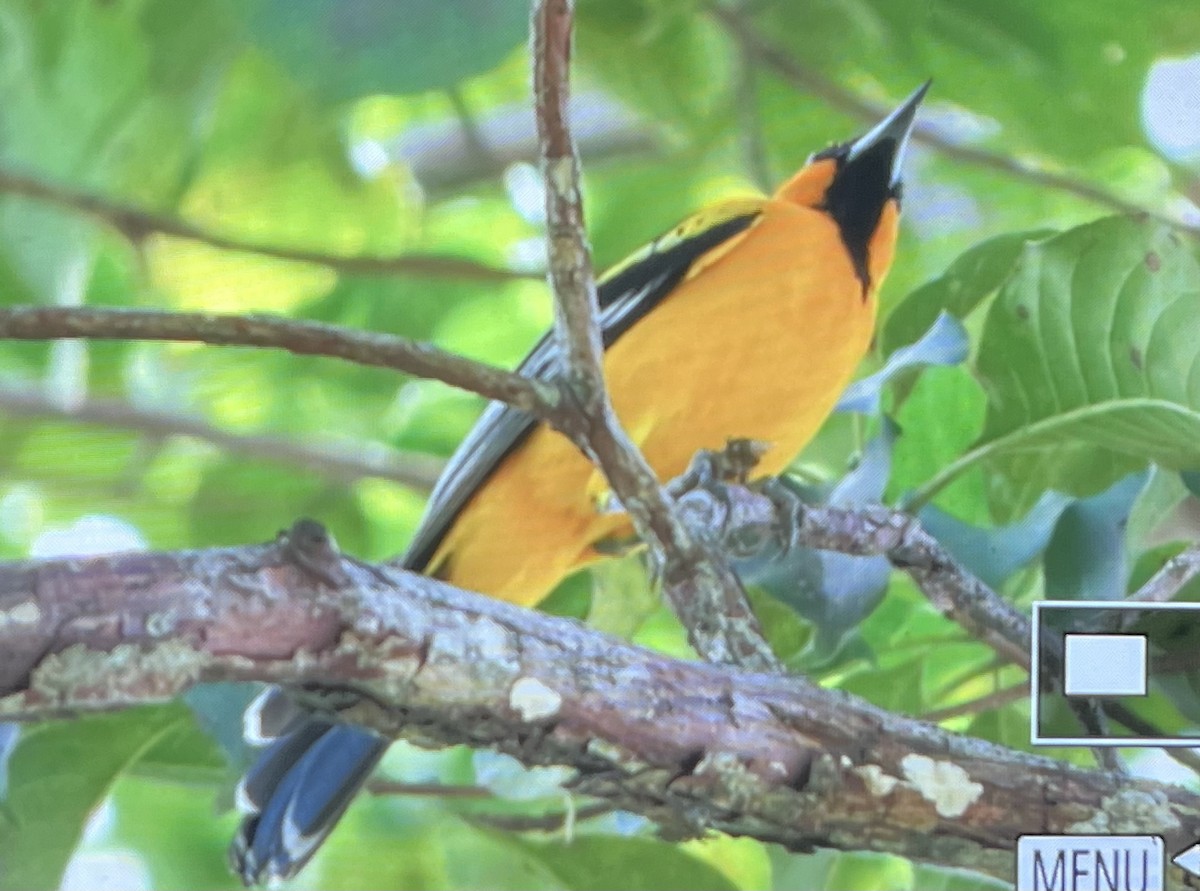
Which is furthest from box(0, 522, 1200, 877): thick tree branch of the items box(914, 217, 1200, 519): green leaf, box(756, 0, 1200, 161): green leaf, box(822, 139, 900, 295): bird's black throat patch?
box(756, 0, 1200, 161): green leaf

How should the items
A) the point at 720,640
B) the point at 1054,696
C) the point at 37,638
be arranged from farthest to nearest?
the point at 1054,696, the point at 720,640, the point at 37,638

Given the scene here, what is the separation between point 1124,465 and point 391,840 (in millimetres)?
557

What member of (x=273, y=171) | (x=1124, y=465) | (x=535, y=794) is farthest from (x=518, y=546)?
(x=1124, y=465)

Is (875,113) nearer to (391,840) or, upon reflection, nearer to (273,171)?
(273,171)

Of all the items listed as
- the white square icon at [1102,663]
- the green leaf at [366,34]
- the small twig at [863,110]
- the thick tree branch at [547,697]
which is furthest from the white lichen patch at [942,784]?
the green leaf at [366,34]

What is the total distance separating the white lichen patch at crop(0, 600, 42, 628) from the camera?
0.65 metres

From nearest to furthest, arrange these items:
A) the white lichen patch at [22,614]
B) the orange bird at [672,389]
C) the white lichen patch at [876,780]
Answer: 1. the white lichen patch at [22,614]
2. the white lichen patch at [876,780]
3. the orange bird at [672,389]

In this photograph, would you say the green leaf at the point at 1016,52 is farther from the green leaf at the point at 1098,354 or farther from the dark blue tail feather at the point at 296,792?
the dark blue tail feather at the point at 296,792

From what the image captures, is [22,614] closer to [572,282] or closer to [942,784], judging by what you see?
[572,282]

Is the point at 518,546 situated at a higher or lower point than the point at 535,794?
higher

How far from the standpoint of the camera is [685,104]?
3.12 ft

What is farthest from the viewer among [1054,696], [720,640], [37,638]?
[1054,696]

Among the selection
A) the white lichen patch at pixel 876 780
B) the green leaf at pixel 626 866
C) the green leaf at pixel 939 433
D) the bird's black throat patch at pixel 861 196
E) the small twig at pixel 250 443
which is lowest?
the green leaf at pixel 626 866

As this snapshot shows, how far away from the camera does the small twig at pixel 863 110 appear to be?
3.13 feet
